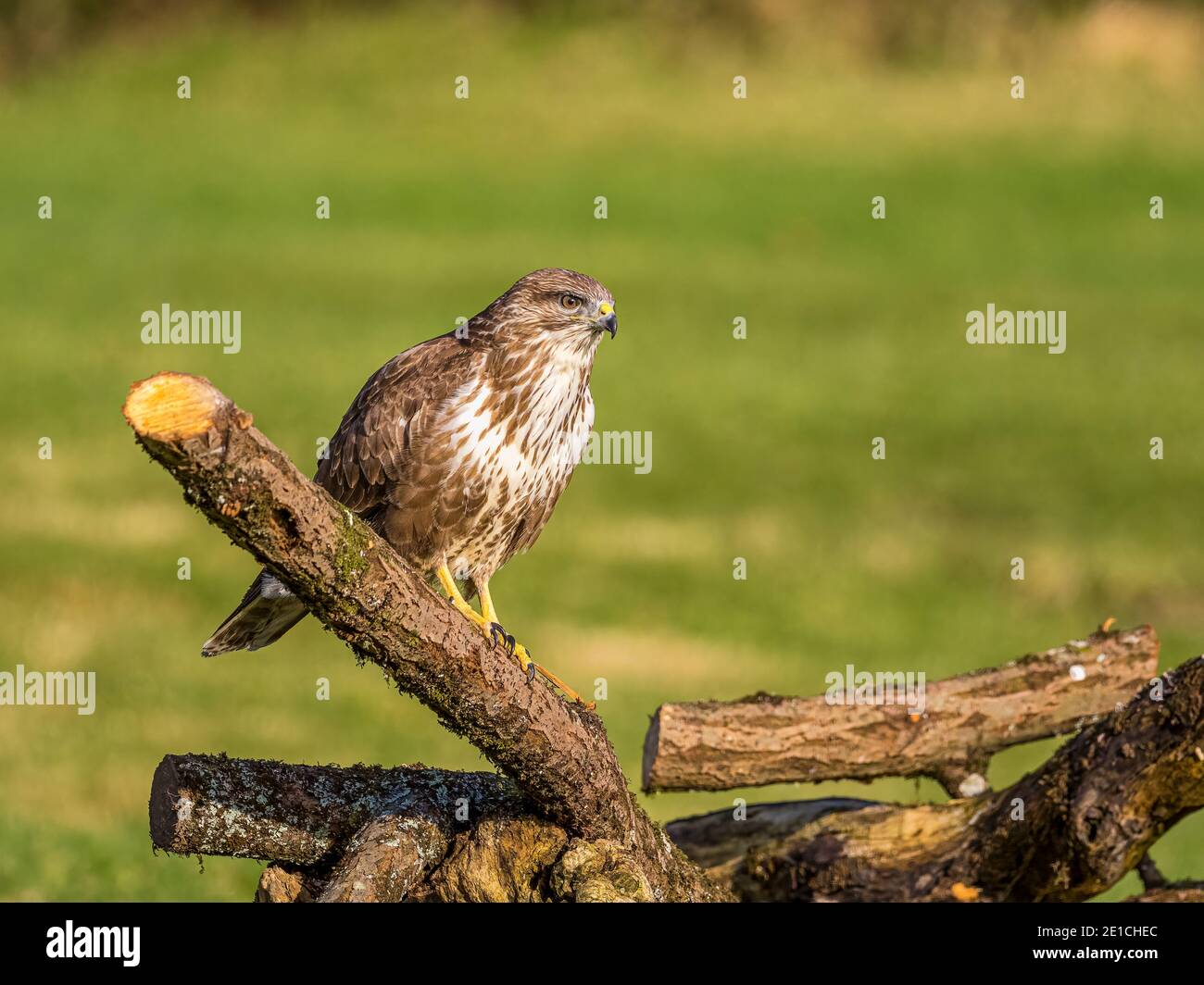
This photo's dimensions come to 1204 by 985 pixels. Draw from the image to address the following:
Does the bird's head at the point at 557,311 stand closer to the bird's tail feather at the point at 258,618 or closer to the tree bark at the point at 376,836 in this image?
the bird's tail feather at the point at 258,618

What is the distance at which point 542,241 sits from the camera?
31.2 metres

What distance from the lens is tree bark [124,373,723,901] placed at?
4.37m

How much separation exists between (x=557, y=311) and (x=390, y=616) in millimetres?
1535

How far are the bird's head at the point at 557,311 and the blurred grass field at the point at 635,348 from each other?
3866mm

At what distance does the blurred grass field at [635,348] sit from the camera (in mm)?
15188

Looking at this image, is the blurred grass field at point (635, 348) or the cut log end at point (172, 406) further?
the blurred grass field at point (635, 348)

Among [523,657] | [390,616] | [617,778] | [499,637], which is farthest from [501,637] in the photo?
[390,616]

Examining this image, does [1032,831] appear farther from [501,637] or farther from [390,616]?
[390,616]

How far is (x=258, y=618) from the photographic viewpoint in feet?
20.7

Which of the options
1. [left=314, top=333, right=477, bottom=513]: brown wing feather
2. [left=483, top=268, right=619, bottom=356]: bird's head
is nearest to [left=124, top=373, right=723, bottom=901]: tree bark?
[left=314, top=333, right=477, bottom=513]: brown wing feather

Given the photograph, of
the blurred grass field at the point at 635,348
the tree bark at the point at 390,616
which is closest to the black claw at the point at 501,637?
the tree bark at the point at 390,616

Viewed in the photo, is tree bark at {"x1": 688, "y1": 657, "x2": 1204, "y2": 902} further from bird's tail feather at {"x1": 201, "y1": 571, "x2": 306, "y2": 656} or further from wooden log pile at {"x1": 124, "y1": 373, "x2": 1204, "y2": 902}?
bird's tail feather at {"x1": 201, "y1": 571, "x2": 306, "y2": 656}

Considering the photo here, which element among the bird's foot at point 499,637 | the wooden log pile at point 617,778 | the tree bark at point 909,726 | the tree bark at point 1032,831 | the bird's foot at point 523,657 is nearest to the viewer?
the wooden log pile at point 617,778

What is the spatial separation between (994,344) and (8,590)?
1574cm
